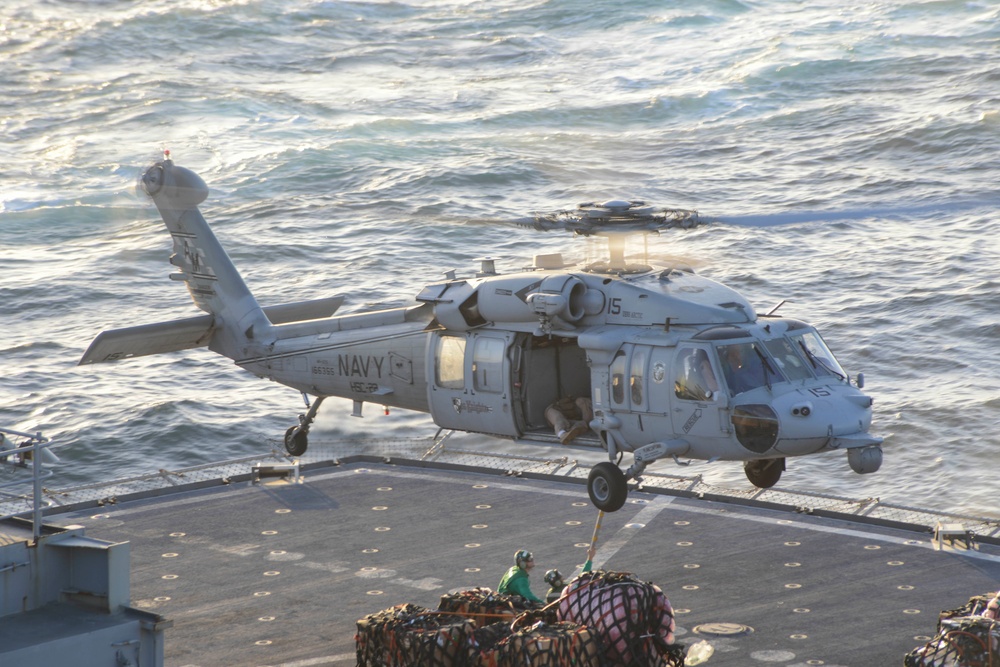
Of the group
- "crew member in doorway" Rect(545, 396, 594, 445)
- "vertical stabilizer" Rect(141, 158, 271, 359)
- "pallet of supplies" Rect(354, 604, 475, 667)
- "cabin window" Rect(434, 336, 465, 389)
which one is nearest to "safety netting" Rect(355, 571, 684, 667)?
"pallet of supplies" Rect(354, 604, 475, 667)

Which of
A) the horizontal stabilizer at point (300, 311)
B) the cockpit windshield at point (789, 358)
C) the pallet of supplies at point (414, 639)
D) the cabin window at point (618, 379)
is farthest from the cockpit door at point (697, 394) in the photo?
the horizontal stabilizer at point (300, 311)

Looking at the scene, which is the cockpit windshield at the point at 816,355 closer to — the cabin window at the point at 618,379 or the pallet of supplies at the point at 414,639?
the cabin window at the point at 618,379

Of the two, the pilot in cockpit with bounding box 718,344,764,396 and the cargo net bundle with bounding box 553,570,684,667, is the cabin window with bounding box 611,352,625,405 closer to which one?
the pilot in cockpit with bounding box 718,344,764,396

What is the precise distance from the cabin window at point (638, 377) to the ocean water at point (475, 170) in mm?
2294

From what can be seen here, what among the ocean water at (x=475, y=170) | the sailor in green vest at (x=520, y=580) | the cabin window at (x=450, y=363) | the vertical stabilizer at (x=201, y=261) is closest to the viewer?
the sailor in green vest at (x=520, y=580)

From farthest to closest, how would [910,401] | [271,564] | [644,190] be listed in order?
1. [644,190]
2. [910,401]
3. [271,564]

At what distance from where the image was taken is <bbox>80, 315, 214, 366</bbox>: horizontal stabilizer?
67.7ft

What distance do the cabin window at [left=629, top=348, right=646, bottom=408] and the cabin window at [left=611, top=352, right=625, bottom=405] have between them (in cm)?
15

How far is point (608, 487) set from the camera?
1667 cm

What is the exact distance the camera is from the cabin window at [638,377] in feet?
54.2

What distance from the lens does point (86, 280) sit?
166 feet

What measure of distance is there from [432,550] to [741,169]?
4394cm

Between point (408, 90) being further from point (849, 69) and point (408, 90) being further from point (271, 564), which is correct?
point (271, 564)

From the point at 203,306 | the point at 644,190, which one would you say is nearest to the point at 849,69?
the point at 644,190
